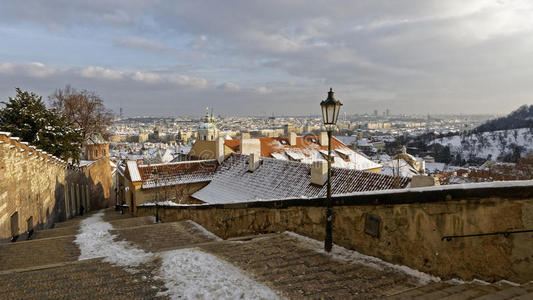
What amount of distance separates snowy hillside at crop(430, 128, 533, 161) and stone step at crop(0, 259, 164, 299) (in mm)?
102455

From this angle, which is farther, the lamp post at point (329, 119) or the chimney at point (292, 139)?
the chimney at point (292, 139)

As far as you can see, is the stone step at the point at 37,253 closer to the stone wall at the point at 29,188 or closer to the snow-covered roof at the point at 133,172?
the stone wall at the point at 29,188

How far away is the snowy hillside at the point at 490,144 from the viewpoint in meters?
93.0

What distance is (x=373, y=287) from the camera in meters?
3.95

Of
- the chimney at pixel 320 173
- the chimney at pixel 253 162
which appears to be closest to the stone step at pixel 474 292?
the chimney at pixel 320 173

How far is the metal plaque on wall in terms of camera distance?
5078mm

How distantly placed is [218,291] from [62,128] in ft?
81.7

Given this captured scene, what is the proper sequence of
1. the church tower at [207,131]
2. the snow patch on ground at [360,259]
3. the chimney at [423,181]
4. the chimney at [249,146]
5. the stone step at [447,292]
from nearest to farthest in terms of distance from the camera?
1. the stone step at [447,292]
2. the snow patch on ground at [360,259]
3. the chimney at [423,181]
4. the chimney at [249,146]
5. the church tower at [207,131]

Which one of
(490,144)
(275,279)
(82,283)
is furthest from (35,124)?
(490,144)

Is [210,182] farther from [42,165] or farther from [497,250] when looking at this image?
[497,250]

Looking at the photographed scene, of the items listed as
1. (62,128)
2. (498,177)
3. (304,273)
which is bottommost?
(498,177)

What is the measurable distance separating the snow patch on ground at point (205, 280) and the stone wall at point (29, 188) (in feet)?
25.7

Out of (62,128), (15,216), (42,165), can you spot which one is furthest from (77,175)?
(15,216)

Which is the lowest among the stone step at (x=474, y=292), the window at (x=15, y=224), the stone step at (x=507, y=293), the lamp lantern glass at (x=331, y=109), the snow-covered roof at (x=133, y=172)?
the window at (x=15, y=224)
